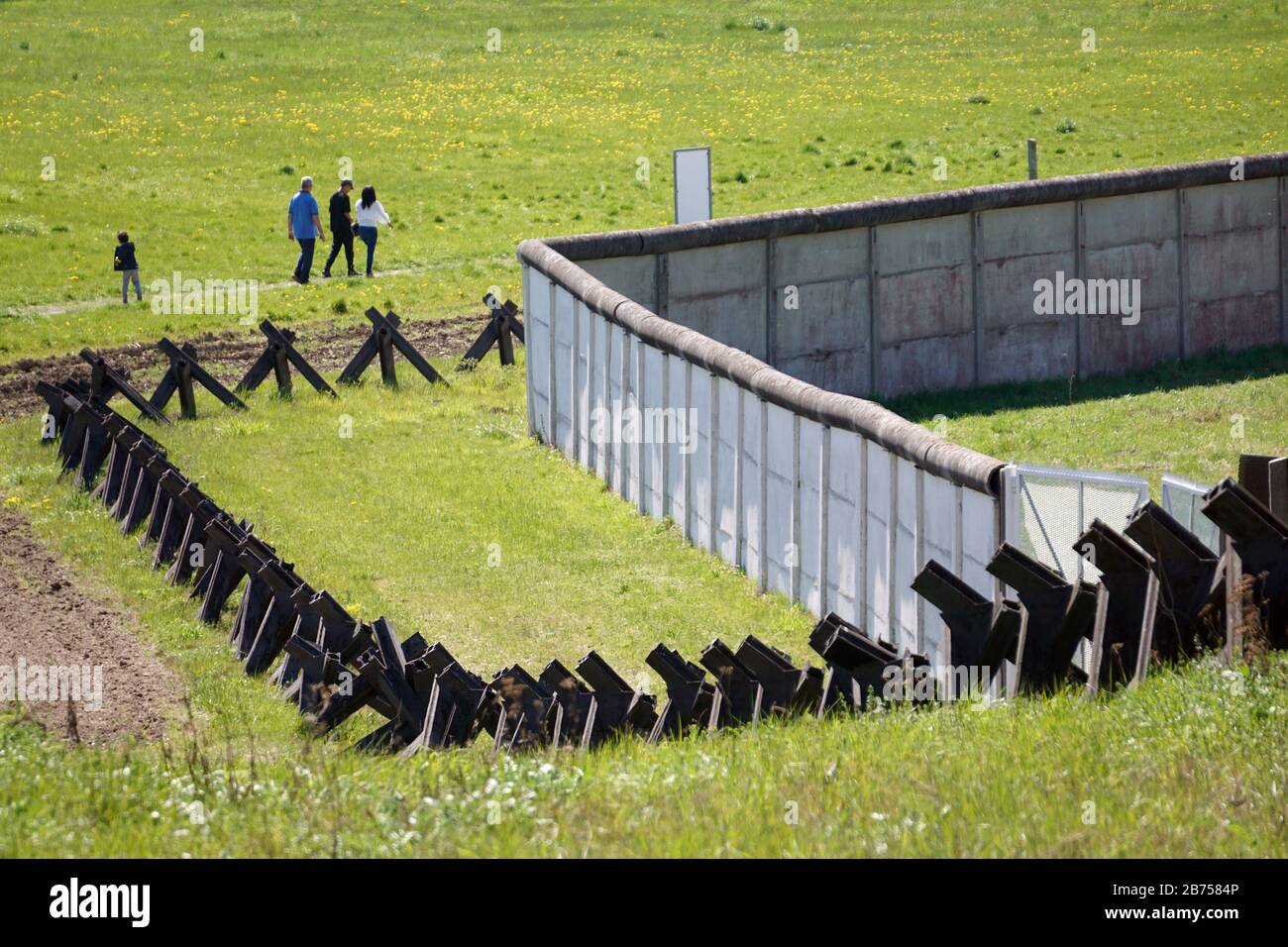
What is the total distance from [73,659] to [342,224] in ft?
59.4

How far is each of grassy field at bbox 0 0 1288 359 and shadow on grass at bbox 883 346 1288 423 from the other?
377 inches

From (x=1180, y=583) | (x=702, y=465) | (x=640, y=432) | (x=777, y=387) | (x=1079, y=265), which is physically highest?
(x=1079, y=265)

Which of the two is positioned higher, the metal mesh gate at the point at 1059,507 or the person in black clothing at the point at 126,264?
the person in black clothing at the point at 126,264

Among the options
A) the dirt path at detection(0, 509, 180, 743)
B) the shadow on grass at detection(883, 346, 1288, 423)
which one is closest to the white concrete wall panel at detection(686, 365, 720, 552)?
the dirt path at detection(0, 509, 180, 743)

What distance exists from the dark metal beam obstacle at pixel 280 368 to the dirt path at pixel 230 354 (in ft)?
2.71

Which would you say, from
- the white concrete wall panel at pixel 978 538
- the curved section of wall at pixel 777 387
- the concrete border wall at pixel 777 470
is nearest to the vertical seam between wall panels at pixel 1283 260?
the curved section of wall at pixel 777 387

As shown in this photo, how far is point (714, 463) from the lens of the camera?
673 inches

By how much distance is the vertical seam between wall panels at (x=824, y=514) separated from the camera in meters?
14.9

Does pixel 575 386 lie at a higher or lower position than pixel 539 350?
lower

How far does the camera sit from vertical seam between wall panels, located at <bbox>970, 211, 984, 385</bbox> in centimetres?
2431

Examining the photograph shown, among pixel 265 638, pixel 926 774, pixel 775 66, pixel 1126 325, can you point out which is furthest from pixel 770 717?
pixel 775 66

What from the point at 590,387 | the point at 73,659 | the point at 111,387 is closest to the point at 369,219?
the point at 111,387

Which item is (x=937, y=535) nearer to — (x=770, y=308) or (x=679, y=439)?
(x=679, y=439)

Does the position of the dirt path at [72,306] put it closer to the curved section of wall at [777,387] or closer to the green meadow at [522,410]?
the green meadow at [522,410]
